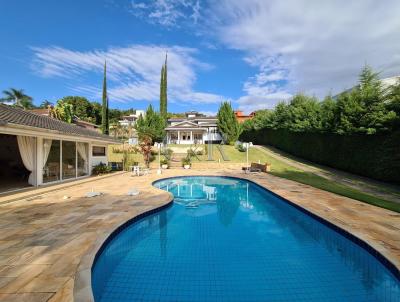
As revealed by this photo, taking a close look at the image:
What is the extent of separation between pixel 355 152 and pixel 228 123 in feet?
71.4

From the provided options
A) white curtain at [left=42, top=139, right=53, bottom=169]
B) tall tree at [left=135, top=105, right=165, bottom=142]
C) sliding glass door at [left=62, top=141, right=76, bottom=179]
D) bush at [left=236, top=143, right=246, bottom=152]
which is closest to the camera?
white curtain at [left=42, top=139, right=53, bottom=169]

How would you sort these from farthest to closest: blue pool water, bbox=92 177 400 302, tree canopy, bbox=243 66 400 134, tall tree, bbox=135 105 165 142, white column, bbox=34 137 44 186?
1. tall tree, bbox=135 105 165 142
2. tree canopy, bbox=243 66 400 134
3. white column, bbox=34 137 44 186
4. blue pool water, bbox=92 177 400 302

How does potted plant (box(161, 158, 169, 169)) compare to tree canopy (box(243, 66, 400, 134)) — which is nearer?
tree canopy (box(243, 66, 400, 134))

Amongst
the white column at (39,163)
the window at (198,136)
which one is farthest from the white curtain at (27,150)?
the window at (198,136)

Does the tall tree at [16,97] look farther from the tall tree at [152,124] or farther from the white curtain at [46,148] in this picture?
the white curtain at [46,148]

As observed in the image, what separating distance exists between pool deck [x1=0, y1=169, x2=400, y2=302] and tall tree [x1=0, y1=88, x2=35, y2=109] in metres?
41.7

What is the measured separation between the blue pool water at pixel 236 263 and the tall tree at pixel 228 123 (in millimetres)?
28846

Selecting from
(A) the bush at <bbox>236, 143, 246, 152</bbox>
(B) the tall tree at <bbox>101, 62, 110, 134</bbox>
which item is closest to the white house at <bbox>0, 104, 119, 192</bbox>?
(A) the bush at <bbox>236, 143, 246, 152</bbox>

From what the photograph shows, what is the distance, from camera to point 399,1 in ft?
36.1

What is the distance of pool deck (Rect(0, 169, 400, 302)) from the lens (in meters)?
3.33

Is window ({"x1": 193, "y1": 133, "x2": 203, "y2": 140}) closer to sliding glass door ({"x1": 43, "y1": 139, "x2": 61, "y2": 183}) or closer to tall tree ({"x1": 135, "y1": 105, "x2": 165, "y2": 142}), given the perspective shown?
tall tree ({"x1": 135, "y1": 105, "x2": 165, "y2": 142})

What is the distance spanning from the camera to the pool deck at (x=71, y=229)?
3.33 m

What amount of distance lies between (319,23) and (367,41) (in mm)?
7211

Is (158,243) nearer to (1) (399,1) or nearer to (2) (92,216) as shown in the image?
(2) (92,216)
